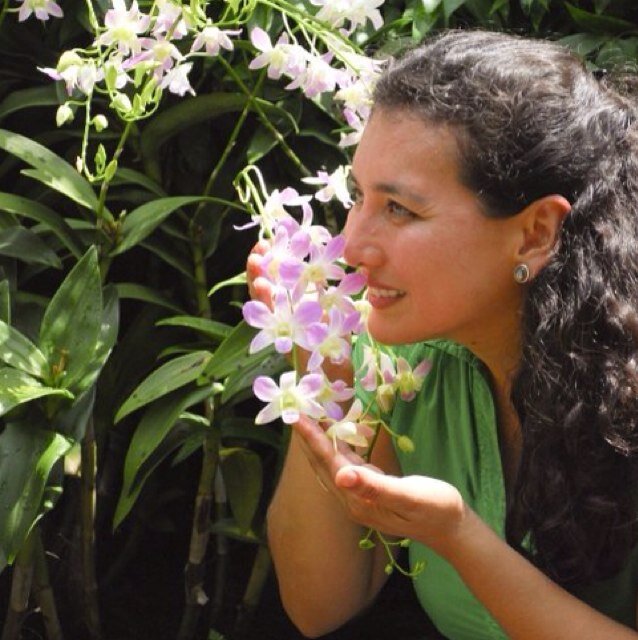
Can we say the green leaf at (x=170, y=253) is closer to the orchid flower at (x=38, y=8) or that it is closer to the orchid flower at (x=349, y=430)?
the orchid flower at (x=38, y=8)

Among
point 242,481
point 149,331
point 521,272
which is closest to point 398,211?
point 521,272

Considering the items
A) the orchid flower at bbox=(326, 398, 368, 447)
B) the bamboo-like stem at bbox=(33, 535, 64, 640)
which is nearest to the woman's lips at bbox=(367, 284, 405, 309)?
the orchid flower at bbox=(326, 398, 368, 447)

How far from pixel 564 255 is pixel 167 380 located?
1.78 ft

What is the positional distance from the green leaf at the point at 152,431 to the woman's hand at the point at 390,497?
43 centimetres

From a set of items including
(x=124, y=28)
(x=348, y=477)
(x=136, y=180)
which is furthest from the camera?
(x=136, y=180)

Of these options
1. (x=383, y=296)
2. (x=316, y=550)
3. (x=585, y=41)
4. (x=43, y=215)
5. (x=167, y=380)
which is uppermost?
(x=585, y=41)

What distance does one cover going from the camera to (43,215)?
1.70 metres

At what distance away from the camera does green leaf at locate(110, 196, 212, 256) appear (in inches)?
64.2

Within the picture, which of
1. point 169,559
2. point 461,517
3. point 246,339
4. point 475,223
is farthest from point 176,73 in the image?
point 169,559

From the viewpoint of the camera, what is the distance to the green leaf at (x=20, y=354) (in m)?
1.51

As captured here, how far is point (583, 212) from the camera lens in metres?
1.25

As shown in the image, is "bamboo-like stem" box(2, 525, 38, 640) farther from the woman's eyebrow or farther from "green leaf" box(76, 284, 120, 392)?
the woman's eyebrow

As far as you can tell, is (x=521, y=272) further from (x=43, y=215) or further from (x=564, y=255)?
(x=43, y=215)

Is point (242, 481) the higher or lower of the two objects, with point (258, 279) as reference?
lower
